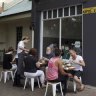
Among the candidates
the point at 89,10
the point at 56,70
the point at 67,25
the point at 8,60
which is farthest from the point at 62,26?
the point at 56,70

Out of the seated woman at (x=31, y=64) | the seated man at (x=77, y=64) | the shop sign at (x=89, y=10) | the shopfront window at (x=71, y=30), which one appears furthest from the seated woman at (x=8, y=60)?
the shop sign at (x=89, y=10)

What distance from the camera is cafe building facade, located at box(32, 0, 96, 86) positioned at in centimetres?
1203

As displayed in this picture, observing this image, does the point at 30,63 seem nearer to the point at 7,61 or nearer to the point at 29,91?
the point at 29,91

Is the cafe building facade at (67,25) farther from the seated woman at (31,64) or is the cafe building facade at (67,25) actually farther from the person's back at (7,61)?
the person's back at (7,61)

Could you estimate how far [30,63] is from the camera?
11.3m

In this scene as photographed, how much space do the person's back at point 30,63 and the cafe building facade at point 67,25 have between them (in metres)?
2.12

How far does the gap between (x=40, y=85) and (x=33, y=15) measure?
4658 mm

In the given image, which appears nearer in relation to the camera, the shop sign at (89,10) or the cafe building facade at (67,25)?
the shop sign at (89,10)

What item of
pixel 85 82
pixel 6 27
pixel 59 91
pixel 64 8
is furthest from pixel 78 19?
pixel 6 27

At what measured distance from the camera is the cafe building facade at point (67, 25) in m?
12.0

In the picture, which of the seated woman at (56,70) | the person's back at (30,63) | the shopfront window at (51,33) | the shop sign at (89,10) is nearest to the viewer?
the seated woman at (56,70)

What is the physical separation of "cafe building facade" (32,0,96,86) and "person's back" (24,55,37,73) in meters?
2.12

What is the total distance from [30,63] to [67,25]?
10.8 ft

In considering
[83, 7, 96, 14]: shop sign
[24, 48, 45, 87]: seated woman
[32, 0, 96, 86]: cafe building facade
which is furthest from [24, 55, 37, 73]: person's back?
[83, 7, 96, 14]: shop sign
